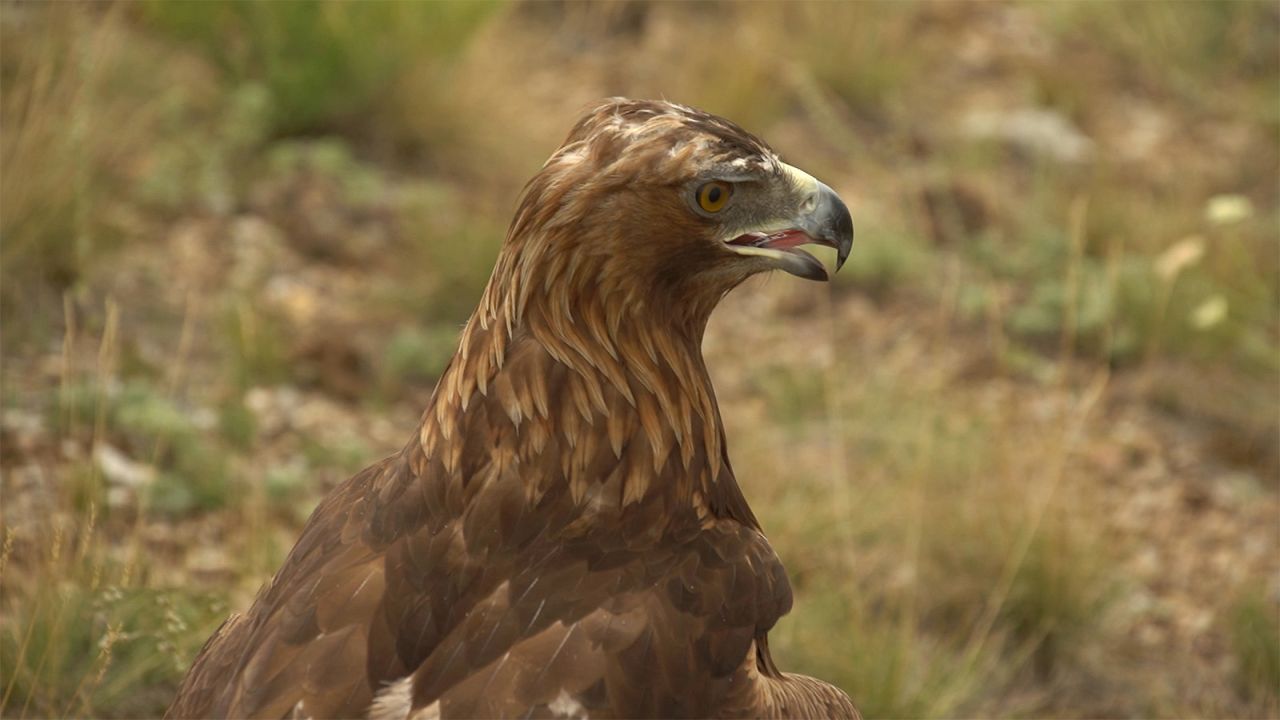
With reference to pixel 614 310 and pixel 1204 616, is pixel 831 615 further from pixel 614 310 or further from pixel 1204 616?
pixel 614 310

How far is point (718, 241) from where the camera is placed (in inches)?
116

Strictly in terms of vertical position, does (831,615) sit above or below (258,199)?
below

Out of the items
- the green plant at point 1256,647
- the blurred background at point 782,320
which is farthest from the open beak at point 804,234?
the green plant at point 1256,647

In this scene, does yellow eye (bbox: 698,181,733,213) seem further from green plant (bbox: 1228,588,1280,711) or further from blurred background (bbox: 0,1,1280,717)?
green plant (bbox: 1228,588,1280,711)

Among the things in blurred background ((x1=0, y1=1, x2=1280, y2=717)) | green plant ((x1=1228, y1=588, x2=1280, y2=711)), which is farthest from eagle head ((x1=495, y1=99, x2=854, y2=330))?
green plant ((x1=1228, y1=588, x2=1280, y2=711))

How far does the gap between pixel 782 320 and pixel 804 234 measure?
14.1 ft

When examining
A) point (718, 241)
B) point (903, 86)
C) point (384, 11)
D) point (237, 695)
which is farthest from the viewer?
point (903, 86)

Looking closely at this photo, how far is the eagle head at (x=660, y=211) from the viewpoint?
286 cm

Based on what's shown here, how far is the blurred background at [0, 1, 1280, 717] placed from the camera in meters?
4.97

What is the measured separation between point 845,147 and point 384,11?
244 cm

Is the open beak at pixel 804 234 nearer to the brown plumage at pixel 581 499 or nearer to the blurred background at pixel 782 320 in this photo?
the brown plumage at pixel 581 499

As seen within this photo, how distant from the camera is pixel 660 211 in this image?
9.41 ft

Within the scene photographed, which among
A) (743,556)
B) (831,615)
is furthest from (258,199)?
(743,556)

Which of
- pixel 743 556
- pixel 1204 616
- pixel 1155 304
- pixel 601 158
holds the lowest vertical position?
pixel 1204 616
